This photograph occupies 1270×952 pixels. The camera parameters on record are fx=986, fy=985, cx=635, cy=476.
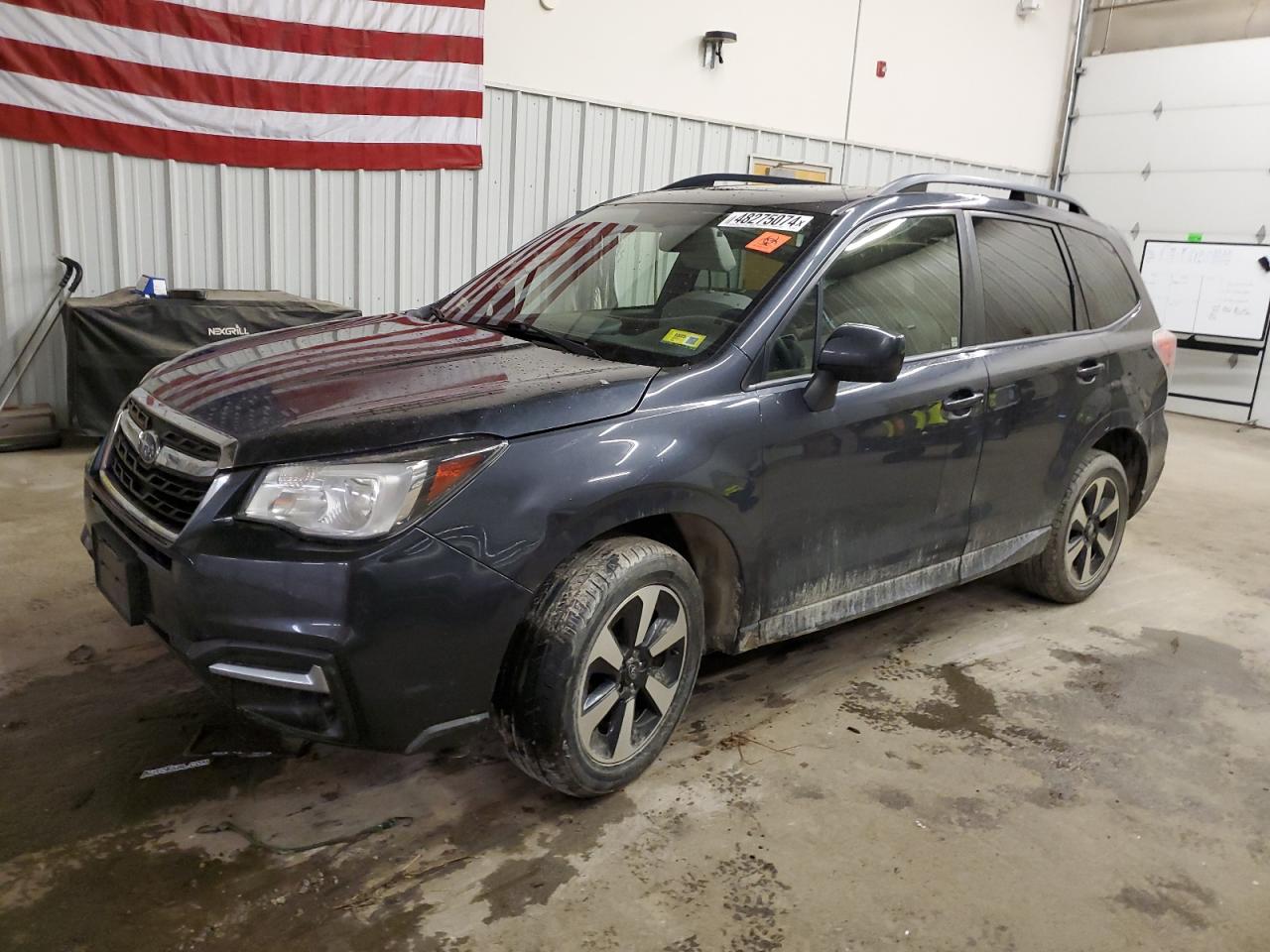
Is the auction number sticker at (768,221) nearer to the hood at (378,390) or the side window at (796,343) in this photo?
the side window at (796,343)

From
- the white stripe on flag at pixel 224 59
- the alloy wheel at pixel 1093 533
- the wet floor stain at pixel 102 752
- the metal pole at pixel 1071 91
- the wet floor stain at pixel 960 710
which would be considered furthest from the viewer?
the metal pole at pixel 1071 91

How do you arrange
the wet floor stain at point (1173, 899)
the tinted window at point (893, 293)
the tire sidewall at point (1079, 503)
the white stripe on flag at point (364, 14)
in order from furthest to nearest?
the white stripe on flag at point (364, 14)
the tire sidewall at point (1079, 503)
the tinted window at point (893, 293)
the wet floor stain at point (1173, 899)

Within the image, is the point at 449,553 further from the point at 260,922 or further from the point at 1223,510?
the point at 1223,510

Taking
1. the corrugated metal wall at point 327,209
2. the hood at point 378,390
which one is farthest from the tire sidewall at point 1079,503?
the corrugated metal wall at point 327,209

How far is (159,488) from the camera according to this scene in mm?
2262

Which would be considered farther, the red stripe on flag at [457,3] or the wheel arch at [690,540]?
the red stripe on flag at [457,3]

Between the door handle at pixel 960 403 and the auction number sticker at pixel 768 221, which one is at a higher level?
the auction number sticker at pixel 768 221

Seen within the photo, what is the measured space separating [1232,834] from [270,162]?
607 cm

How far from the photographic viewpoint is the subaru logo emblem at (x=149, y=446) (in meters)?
2.29

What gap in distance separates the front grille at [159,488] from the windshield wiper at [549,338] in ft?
3.28

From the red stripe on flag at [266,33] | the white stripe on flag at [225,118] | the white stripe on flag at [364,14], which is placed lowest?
the white stripe on flag at [225,118]

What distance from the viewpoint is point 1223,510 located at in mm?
6031

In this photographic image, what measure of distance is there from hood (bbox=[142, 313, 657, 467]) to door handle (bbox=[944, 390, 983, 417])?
3.61 ft

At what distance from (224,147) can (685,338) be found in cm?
461
